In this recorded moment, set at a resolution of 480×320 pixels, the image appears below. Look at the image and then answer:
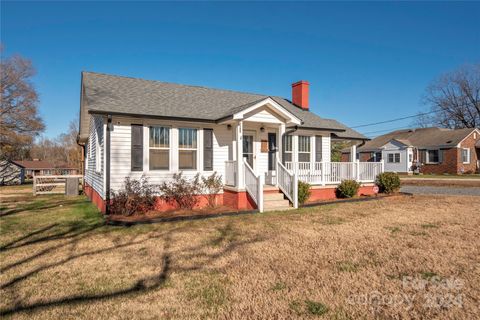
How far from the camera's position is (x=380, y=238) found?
650 cm

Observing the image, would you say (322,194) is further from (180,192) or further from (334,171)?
(180,192)

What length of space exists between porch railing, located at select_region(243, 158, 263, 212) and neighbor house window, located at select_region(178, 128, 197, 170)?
196 centimetres

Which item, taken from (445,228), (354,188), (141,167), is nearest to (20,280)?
(141,167)

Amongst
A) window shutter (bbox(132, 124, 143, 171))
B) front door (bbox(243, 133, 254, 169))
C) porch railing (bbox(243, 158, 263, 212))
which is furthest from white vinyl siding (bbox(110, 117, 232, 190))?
porch railing (bbox(243, 158, 263, 212))

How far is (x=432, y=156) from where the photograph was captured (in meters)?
33.6

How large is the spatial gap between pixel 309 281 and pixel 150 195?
22.2 ft

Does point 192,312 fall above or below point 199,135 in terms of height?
below

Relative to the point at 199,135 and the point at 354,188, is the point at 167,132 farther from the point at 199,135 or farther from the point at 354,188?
the point at 354,188

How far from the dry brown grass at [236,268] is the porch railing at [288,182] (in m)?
2.29

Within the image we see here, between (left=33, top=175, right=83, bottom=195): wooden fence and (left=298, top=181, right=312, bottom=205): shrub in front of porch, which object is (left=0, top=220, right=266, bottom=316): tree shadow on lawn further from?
(left=33, top=175, right=83, bottom=195): wooden fence

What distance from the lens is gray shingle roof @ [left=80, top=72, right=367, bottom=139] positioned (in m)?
9.96

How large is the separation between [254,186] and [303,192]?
7.51 ft

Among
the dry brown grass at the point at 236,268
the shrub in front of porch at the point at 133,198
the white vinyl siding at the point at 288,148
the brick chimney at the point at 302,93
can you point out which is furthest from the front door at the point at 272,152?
the shrub in front of porch at the point at 133,198

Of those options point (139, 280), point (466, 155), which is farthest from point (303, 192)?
point (466, 155)
